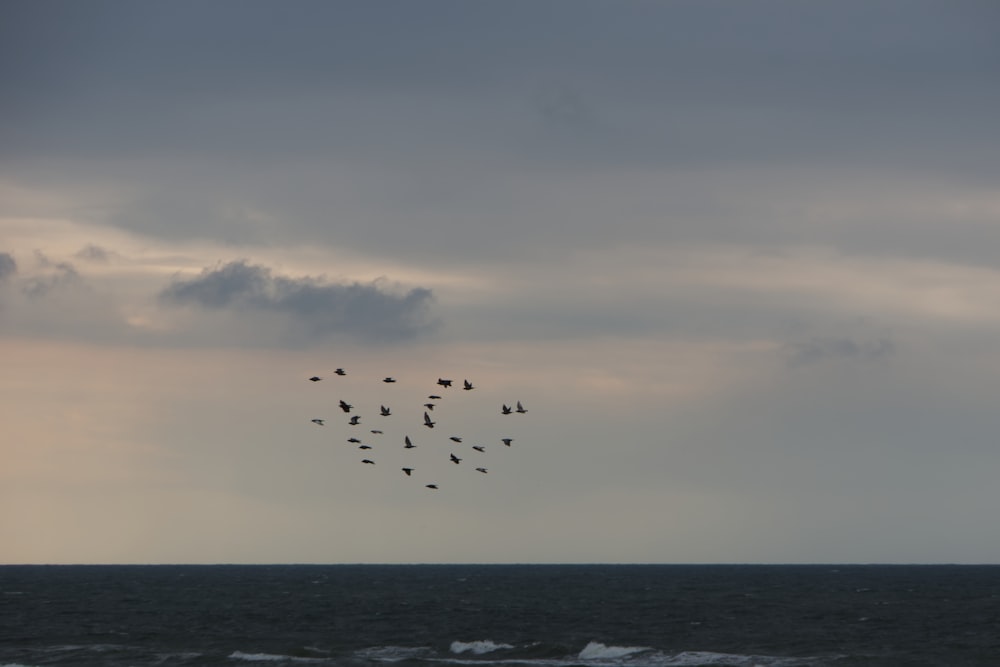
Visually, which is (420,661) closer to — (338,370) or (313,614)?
(338,370)

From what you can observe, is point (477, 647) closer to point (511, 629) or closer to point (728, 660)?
point (511, 629)

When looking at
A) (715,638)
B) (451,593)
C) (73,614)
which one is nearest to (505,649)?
(715,638)

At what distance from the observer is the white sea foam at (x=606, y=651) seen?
73.9m

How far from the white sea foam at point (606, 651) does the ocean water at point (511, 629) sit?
92 mm

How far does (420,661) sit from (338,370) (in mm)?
24345

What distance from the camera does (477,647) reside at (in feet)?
255

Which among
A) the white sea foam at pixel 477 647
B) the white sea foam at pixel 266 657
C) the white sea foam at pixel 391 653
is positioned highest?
the white sea foam at pixel 477 647

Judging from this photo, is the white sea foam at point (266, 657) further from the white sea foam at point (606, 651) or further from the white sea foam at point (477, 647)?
the white sea foam at point (606, 651)

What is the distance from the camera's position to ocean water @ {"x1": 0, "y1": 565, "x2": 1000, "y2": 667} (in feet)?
240

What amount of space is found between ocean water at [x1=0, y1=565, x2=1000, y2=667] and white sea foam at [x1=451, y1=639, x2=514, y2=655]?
0.14 metres

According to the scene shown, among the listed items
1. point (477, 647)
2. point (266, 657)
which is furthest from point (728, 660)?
point (266, 657)

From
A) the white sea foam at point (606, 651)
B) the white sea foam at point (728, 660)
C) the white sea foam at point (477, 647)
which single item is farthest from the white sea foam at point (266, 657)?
the white sea foam at point (728, 660)

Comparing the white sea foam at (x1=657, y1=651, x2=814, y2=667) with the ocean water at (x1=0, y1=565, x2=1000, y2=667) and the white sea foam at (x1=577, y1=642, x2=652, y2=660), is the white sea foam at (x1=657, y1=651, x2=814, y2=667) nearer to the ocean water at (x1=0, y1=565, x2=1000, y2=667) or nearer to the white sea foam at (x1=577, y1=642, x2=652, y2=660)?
the ocean water at (x1=0, y1=565, x2=1000, y2=667)

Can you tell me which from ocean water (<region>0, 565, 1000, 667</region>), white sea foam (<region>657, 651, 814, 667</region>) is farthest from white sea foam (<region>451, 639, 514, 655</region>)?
white sea foam (<region>657, 651, 814, 667</region>)
